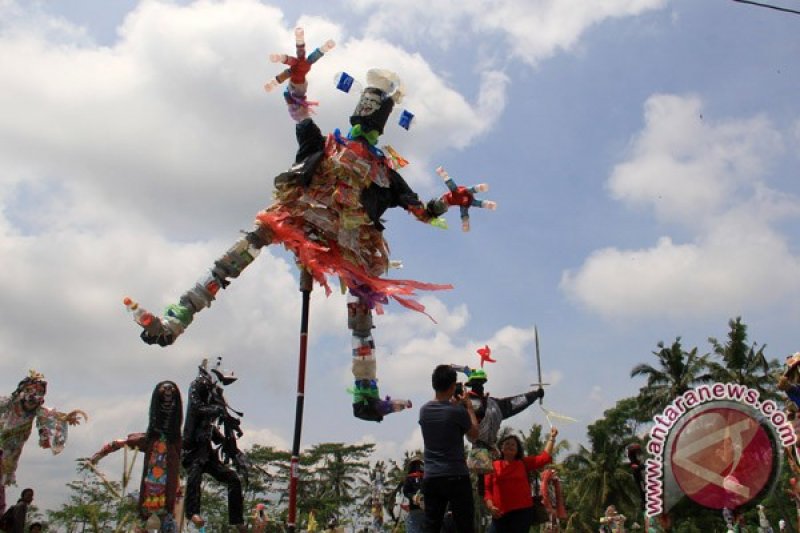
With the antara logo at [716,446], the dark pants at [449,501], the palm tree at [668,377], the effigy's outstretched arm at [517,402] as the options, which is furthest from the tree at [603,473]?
the dark pants at [449,501]

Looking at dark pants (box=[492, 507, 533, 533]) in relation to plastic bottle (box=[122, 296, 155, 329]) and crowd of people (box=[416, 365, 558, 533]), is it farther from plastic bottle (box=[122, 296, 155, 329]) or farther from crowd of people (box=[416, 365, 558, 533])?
plastic bottle (box=[122, 296, 155, 329])

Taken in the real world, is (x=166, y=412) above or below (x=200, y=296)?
below

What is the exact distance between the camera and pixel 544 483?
298 inches

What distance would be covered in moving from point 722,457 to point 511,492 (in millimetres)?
4155

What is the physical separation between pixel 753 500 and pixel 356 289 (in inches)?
201

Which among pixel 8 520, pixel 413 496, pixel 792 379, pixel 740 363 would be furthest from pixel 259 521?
pixel 740 363

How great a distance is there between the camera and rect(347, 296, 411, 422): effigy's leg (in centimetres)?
802

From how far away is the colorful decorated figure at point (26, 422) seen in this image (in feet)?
26.9

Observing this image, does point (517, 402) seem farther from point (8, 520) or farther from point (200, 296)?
point (8, 520)

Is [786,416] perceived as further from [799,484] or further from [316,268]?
[316,268]

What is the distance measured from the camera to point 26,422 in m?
8.32

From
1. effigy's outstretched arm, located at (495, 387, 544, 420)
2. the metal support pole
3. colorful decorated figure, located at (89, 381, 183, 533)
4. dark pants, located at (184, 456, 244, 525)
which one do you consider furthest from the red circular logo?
colorful decorated figure, located at (89, 381, 183, 533)

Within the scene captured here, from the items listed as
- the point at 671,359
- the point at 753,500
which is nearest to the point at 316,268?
the point at 753,500

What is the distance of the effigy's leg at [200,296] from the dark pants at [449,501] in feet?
11.1
